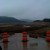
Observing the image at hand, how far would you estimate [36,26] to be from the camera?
42062 mm

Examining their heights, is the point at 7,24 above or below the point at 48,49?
above

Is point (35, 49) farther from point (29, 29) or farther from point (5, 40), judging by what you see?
point (29, 29)

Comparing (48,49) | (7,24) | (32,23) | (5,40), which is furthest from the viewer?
(32,23)

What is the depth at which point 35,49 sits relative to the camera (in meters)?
15.8

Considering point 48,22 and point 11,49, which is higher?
point 48,22

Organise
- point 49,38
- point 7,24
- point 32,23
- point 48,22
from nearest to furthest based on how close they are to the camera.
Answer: point 49,38
point 7,24
point 48,22
point 32,23

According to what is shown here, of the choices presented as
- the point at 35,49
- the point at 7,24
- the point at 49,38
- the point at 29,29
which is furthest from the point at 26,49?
the point at 29,29

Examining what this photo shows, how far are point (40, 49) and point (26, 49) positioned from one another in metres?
0.91

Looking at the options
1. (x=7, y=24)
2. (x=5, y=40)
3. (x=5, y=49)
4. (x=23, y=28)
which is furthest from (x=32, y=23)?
(x=5, y=49)

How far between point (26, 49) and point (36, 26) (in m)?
26.2

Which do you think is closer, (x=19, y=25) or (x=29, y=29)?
(x=19, y=25)

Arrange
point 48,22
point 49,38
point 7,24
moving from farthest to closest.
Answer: point 48,22
point 7,24
point 49,38

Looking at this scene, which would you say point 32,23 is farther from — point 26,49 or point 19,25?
point 26,49

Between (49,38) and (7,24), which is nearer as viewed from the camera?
(49,38)
